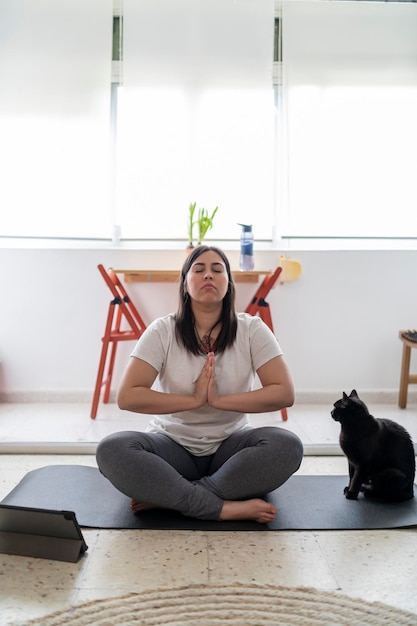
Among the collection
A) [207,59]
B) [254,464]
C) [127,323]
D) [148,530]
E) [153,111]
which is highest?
[207,59]

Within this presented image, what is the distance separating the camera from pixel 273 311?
129 inches

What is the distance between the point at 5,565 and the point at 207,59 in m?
2.86

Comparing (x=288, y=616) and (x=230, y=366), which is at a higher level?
(x=230, y=366)

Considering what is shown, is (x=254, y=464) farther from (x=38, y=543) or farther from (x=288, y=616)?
(x=38, y=543)

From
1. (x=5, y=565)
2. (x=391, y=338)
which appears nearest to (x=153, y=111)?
(x=391, y=338)

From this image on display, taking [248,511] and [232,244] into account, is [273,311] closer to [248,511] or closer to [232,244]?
[232,244]

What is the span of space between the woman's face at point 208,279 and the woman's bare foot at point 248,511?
0.58 m

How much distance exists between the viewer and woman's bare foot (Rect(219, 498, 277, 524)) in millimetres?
1601

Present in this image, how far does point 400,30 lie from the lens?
337 centimetres

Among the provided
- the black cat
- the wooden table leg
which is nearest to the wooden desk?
the wooden table leg

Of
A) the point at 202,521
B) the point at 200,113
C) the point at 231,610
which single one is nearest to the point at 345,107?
the point at 200,113

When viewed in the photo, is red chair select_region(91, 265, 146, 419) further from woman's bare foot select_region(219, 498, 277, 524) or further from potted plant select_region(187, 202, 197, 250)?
woman's bare foot select_region(219, 498, 277, 524)

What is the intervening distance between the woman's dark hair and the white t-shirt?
2 centimetres

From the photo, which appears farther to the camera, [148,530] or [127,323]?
[127,323]
